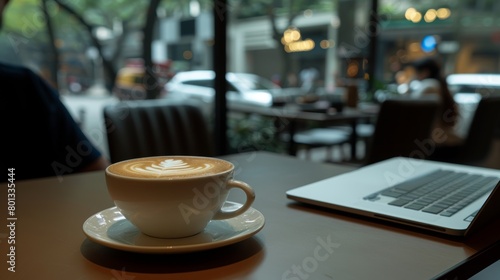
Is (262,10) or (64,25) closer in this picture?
(64,25)

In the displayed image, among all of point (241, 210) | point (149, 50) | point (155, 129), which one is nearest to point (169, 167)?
point (241, 210)

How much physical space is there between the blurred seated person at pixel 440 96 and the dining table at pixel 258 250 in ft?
8.74

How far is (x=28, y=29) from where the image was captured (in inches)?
97.7

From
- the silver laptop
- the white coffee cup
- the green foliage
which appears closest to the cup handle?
the white coffee cup

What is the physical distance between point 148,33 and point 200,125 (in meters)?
1.48

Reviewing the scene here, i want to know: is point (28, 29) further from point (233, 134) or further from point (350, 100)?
point (350, 100)

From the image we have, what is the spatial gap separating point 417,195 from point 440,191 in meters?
0.06

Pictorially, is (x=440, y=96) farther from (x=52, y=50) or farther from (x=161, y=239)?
(x=161, y=239)

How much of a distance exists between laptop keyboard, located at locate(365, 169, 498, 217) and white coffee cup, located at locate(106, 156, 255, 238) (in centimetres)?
32

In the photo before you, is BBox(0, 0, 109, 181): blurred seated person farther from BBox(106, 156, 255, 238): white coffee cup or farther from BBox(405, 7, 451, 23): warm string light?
BBox(405, 7, 451, 23): warm string light

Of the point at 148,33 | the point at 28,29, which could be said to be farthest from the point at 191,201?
the point at 148,33

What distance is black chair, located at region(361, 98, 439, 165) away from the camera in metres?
2.37

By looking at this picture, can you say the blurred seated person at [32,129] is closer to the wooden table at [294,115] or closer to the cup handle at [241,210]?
the cup handle at [241,210]

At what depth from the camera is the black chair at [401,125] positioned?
2373 millimetres
